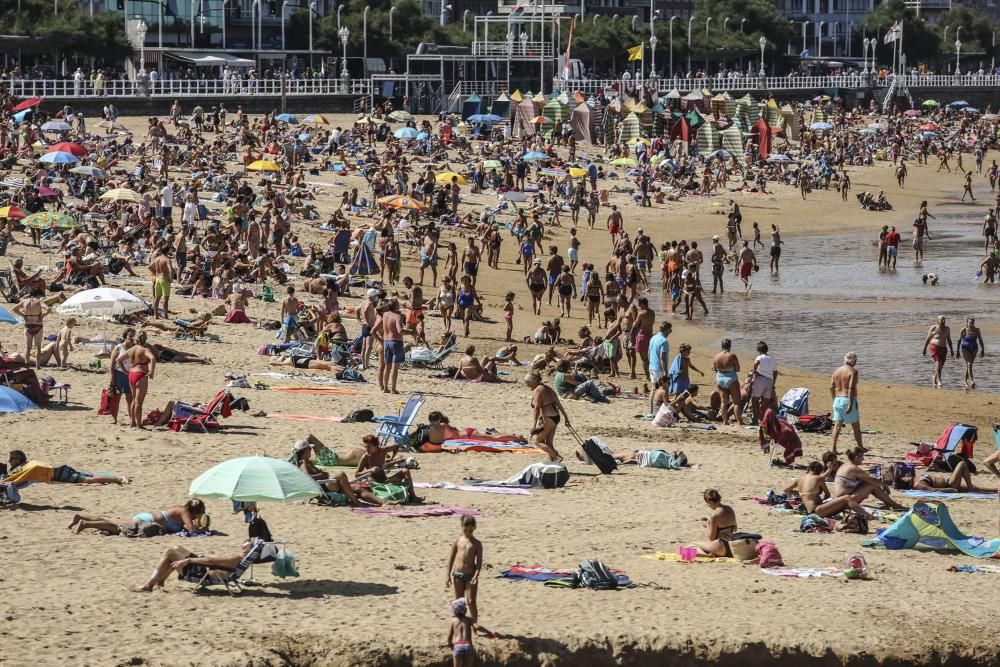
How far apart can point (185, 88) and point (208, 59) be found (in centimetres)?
871

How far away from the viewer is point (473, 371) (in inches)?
757

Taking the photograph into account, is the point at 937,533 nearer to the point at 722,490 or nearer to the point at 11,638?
the point at 722,490

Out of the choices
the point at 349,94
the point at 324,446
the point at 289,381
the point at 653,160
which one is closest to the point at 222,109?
the point at 349,94

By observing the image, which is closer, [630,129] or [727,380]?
[727,380]

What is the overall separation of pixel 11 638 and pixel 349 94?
47.2m

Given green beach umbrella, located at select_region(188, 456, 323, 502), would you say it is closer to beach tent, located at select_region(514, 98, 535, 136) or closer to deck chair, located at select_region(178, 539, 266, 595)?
deck chair, located at select_region(178, 539, 266, 595)

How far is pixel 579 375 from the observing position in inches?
733

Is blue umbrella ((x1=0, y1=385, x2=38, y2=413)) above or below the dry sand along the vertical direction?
above

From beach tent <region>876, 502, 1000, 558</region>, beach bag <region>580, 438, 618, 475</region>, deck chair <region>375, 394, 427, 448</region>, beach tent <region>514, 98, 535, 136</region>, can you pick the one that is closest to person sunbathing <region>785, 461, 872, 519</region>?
beach tent <region>876, 502, 1000, 558</region>

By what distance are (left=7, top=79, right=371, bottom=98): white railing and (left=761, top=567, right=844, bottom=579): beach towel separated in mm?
39094

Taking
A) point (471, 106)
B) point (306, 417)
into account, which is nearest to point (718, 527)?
point (306, 417)

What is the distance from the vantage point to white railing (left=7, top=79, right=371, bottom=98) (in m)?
47.3

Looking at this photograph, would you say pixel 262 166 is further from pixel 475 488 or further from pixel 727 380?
pixel 475 488

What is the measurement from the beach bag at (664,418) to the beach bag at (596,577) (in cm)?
587
